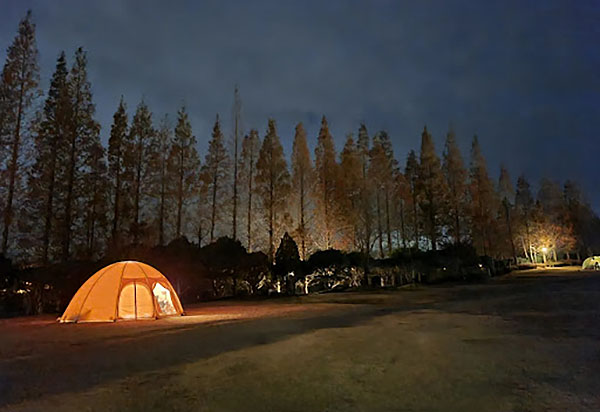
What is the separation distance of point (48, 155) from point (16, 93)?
2824mm

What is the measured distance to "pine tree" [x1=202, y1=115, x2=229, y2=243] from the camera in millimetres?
22953

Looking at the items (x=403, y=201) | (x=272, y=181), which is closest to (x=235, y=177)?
(x=272, y=181)

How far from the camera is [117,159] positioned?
21625 mm

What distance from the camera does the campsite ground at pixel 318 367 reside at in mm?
3066

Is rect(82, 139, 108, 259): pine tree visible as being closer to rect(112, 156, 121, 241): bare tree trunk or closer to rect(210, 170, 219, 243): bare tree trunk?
rect(112, 156, 121, 241): bare tree trunk

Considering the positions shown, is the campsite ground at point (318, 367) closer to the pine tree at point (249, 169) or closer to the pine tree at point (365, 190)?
the pine tree at point (249, 169)

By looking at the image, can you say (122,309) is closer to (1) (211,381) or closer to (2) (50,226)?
(1) (211,381)

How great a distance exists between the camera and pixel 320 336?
614 cm

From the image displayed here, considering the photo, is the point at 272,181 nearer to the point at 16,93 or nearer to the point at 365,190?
the point at 365,190

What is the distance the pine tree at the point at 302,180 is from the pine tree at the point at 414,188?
526 inches

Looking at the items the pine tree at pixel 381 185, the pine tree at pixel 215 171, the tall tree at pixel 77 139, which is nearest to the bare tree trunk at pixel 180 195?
the pine tree at pixel 215 171

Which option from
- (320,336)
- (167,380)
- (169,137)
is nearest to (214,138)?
(169,137)

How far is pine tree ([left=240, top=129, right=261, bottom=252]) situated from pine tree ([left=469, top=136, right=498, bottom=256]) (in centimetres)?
2381

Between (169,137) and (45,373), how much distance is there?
2051cm
